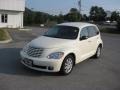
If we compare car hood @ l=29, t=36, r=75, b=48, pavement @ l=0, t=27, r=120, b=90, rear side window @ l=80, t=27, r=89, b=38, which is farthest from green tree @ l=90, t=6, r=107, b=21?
car hood @ l=29, t=36, r=75, b=48

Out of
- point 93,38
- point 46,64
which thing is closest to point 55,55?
point 46,64

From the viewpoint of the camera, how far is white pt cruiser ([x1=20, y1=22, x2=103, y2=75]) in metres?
7.63

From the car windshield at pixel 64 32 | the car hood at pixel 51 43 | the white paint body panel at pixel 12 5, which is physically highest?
the white paint body panel at pixel 12 5

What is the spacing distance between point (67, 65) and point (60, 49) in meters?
0.59

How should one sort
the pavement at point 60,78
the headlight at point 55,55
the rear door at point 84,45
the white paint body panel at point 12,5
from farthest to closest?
the white paint body panel at point 12,5 → the rear door at point 84,45 → the headlight at point 55,55 → the pavement at point 60,78

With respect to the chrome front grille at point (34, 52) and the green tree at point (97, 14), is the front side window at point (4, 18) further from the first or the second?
the green tree at point (97, 14)

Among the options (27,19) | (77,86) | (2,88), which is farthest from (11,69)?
(27,19)

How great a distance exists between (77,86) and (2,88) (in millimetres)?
2047

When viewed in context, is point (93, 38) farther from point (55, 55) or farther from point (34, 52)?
point (34, 52)

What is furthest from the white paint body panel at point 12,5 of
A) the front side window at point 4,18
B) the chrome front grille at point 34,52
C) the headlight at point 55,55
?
the headlight at point 55,55

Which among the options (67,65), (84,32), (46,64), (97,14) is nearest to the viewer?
(46,64)

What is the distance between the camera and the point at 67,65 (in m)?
8.03

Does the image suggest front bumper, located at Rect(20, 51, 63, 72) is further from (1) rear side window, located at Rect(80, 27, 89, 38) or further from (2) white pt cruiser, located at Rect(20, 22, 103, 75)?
(1) rear side window, located at Rect(80, 27, 89, 38)

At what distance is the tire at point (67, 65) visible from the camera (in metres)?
7.84
